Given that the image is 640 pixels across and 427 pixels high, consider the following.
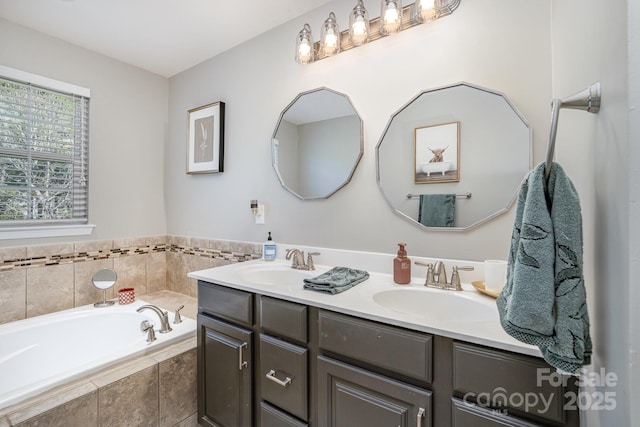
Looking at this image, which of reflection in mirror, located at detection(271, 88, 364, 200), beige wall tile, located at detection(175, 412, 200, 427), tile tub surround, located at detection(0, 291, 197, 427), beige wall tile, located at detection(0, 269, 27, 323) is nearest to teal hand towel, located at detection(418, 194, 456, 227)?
reflection in mirror, located at detection(271, 88, 364, 200)

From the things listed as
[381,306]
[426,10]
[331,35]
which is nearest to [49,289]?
[381,306]

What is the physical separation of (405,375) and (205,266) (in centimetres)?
193

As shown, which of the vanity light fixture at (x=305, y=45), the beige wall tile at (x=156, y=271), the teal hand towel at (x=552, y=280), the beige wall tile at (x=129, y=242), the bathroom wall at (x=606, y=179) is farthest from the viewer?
the beige wall tile at (x=156, y=271)

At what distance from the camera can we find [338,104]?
1703 millimetres

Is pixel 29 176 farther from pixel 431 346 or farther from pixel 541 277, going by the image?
pixel 541 277

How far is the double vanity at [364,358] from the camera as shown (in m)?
0.79

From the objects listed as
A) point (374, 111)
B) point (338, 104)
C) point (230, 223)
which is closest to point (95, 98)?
point (230, 223)

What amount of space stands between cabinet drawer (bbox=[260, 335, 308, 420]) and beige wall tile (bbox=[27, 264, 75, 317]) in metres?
1.81

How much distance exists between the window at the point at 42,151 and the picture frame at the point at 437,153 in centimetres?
245

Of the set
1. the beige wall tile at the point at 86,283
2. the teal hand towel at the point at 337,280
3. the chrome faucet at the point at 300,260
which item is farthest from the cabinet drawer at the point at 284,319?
the beige wall tile at the point at 86,283

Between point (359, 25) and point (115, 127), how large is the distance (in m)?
2.12

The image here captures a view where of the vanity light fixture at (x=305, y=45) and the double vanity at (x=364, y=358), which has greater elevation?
the vanity light fixture at (x=305, y=45)

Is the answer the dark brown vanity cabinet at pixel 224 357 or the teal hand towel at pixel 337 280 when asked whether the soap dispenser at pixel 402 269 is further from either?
the dark brown vanity cabinet at pixel 224 357

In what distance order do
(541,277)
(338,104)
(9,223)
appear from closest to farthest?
(541,277)
(338,104)
(9,223)
